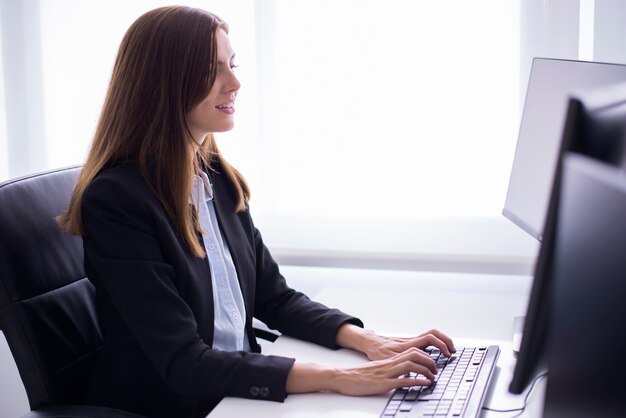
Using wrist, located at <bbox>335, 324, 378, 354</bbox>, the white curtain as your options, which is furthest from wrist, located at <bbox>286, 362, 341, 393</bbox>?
the white curtain

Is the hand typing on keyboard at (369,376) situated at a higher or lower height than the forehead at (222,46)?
lower

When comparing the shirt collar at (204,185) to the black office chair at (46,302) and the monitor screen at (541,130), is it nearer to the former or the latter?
the black office chair at (46,302)

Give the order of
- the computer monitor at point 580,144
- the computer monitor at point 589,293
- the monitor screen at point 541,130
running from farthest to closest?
the monitor screen at point 541,130 → the computer monitor at point 580,144 → the computer monitor at point 589,293

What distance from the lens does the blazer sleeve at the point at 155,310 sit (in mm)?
1226

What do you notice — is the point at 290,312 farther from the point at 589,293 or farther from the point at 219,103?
the point at 589,293

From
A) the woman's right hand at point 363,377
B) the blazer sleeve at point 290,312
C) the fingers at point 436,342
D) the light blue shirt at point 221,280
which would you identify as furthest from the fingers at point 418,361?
the light blue shirt at point 221,280

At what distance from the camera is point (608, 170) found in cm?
56

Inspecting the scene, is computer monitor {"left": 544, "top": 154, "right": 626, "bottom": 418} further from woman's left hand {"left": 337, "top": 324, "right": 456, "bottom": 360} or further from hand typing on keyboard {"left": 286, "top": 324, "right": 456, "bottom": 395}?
woman's left hand {"left": 337, "top": 324, "right": 456, "bottom": 360}

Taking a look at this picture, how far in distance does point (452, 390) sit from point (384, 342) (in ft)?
0.81

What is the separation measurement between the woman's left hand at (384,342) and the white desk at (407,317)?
0.07 ft

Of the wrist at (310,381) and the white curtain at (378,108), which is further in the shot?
the white curtain at (378,108)

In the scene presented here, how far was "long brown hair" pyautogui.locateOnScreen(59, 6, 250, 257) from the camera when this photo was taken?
1.40 m

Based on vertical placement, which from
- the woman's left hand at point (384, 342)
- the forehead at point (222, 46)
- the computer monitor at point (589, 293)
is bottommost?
the woman's left hand at point (384, 342)

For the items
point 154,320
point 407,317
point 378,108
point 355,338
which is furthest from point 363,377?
point 378,108
